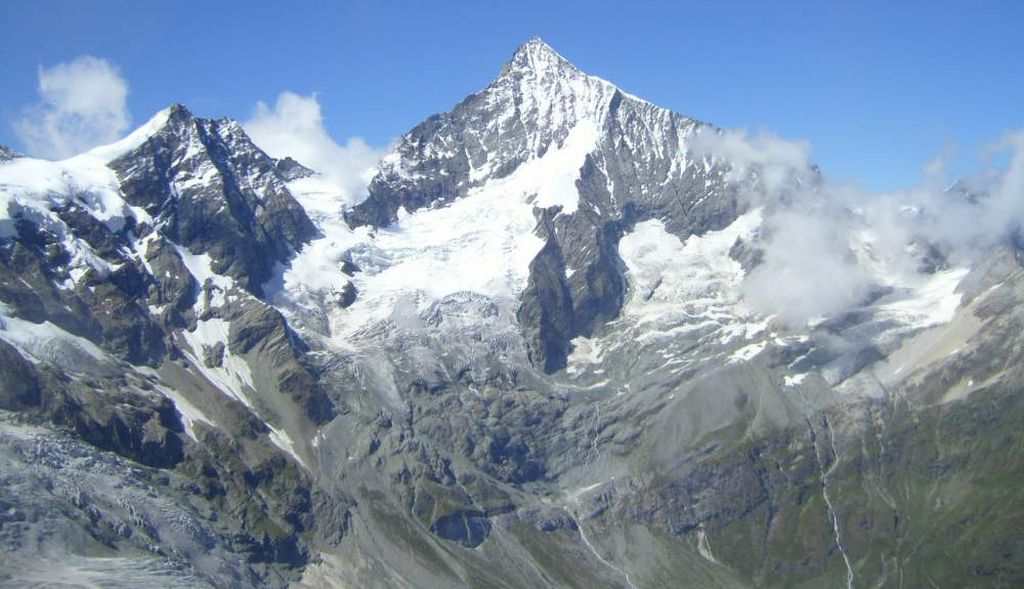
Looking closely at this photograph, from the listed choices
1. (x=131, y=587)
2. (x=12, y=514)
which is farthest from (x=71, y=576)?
(x=12, y=514)

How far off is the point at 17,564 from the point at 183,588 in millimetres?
25619

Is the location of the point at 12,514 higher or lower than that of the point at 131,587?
higher

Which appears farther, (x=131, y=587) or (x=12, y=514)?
(x=12, y=514)

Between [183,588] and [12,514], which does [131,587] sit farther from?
[12,514]

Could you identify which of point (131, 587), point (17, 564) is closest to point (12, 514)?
point (17, 564)

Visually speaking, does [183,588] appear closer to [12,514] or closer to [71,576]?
[71,576]

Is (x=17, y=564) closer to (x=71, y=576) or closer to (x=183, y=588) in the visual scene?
(x=71, y=576)

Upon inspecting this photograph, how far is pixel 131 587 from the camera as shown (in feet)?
599

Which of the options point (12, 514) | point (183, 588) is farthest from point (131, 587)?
point (12, 514)

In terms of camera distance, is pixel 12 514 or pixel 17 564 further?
pixel 12 514

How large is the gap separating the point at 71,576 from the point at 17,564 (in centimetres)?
965

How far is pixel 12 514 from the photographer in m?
199

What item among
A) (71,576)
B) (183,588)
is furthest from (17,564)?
(183,588)

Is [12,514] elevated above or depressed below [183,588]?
above
